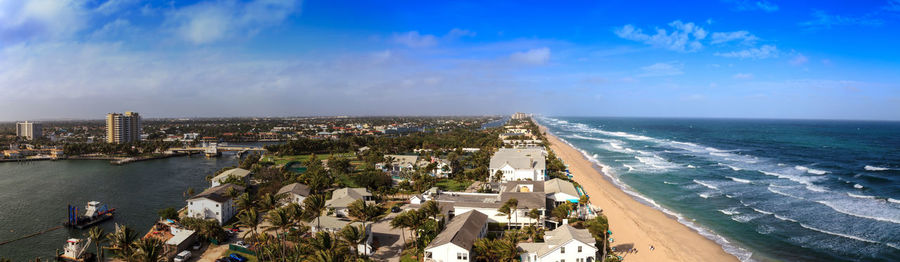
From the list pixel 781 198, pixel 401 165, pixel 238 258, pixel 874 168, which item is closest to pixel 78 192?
pixel 401 165

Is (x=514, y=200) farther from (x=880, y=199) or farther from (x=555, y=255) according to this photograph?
(x=880, y=199)

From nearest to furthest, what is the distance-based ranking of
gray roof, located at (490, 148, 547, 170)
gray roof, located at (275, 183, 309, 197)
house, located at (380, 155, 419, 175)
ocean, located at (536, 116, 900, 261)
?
ocean, located at (536, 116, 900, 261)
gray roof, located at (275, 183, 309, 197)
gray roof, located at (490, 148, 547, 170)
house, located at (380, 155, 419, 175)

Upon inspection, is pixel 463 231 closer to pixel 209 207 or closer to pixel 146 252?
pixel 146 252

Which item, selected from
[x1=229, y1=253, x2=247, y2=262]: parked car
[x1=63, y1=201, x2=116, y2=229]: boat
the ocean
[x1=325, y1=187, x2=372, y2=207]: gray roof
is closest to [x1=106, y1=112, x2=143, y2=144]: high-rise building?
[x1=63, y1=201, x2=116, y2=229]: boat

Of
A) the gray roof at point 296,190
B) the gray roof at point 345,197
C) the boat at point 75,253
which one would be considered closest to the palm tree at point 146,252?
the boat at point 75,253

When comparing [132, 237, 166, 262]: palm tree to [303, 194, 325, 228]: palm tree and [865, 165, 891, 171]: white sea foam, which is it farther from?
[865, 165, 891, 171]: white sea foam
